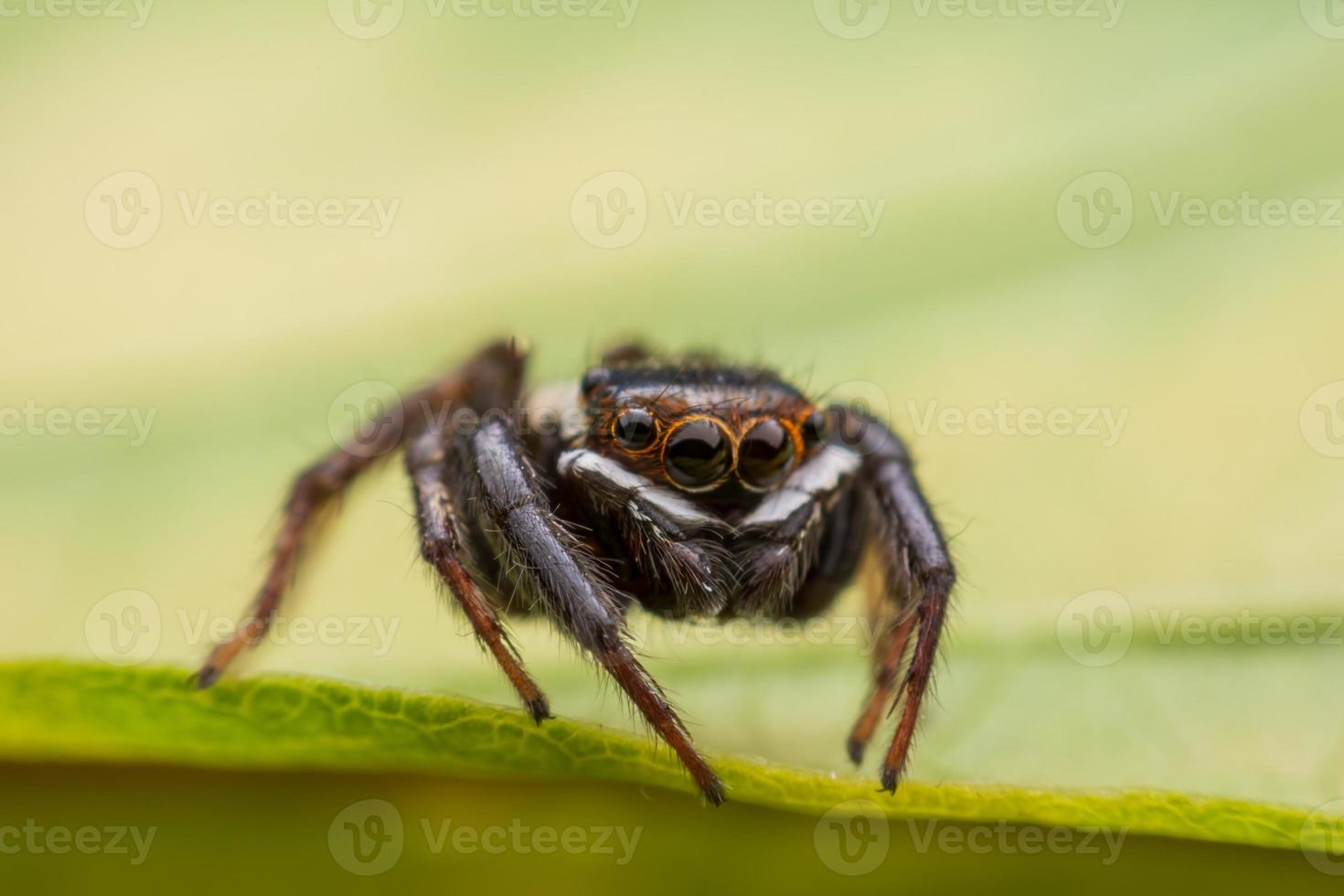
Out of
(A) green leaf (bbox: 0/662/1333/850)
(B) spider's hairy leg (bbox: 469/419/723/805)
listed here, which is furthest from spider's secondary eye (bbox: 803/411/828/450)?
(A) green leaf (bbox: 0/662/1333/850)

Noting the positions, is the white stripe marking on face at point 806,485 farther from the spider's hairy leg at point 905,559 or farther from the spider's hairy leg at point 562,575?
the spider's hairy leg at point 562,575

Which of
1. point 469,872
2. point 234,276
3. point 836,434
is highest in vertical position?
point 234,276

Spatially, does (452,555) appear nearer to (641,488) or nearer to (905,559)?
(641,488)

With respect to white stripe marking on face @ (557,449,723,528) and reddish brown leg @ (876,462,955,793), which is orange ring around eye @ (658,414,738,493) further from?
reddish brown leg @ (876,462,955,793)

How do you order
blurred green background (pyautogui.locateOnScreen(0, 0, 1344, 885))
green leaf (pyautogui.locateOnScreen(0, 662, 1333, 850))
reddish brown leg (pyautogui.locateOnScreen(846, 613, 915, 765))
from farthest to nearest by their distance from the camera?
blurred green background (pyautogui.locateOnScreen(0, 0, 1344, 885)) → reddish brown leg (pyautogui.locateOnScreen(846, 613, 915, 765)) → green leaf (pyautogui.locateOnScreen(0, 662, 1333, 850))

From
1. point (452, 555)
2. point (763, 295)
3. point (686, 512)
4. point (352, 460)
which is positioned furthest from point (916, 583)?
point (763, 295)

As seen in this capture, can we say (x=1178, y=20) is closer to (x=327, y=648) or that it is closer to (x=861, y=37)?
(x=861, y=37)

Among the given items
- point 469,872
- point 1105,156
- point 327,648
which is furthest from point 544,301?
point 469,872
